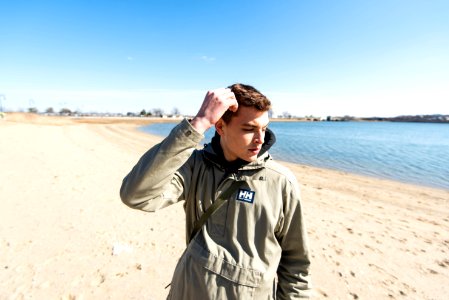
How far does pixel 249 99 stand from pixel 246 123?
164mm

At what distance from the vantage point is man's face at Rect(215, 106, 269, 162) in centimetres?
170

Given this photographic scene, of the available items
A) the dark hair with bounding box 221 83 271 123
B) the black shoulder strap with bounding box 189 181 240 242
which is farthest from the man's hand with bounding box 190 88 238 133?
the black shoulder strap with bounding box 189 181 240 242

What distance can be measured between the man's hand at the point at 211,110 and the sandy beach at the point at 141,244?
3461 millimetres

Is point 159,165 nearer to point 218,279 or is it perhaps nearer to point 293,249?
point 218,279

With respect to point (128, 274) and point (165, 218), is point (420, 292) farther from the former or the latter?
point (165, 218)

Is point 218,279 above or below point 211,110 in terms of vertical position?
below

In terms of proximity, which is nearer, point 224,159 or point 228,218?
point 228,218

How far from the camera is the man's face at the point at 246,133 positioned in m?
1.70

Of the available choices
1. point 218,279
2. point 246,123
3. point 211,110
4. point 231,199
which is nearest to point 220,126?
point 246,123

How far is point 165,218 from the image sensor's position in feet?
21.8

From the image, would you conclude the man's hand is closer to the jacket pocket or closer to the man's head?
the man's head

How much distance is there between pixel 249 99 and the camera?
167cm

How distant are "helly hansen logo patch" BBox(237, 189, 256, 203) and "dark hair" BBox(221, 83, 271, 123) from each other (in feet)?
1.69

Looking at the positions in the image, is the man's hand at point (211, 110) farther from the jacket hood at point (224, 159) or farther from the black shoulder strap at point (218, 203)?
the black shoulder strap at point (218, 203)
